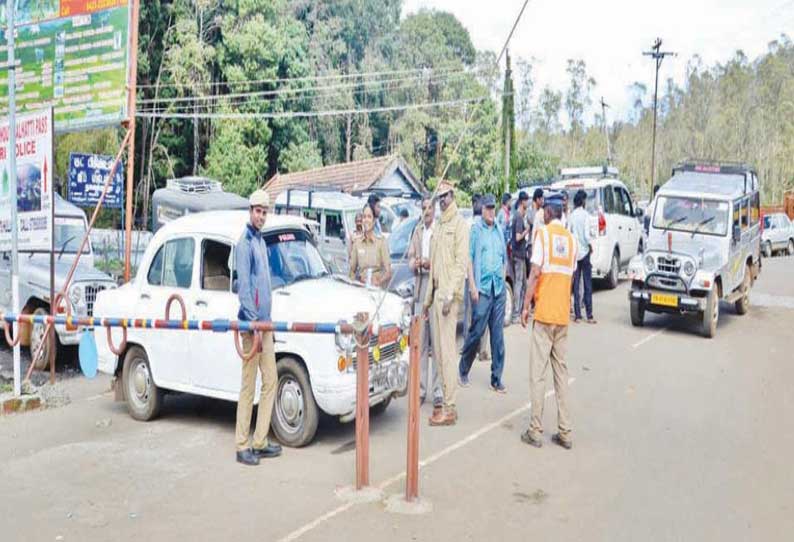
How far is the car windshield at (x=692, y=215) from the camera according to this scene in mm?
13812

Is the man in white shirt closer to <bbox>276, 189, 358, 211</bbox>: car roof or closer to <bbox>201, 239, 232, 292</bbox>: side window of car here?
<bbox>276, 189, 358, 211</bbox>: car roof

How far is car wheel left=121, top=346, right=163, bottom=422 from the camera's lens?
27.2 feet

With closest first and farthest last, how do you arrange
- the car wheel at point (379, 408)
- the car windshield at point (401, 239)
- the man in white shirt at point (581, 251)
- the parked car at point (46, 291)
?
the car wheel at point (379, 408), the parked car at point (46, 291), the car windshield at point (401, 239), the man in white shirt at point (581, 251)

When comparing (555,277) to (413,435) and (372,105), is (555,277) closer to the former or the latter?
(413,435)

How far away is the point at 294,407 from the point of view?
729 centimetres

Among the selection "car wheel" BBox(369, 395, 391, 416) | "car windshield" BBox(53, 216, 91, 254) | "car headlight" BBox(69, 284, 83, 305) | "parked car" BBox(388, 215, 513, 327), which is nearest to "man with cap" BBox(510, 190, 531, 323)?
"parked car" BBox(388, 215, 513, 327)

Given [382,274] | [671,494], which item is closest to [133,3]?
[382,274]

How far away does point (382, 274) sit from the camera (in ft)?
33.1

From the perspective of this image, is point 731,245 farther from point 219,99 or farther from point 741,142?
point 741,142

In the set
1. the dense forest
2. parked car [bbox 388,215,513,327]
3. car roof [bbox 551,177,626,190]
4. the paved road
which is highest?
the dense forest

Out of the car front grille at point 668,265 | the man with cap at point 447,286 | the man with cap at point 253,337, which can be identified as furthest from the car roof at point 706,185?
the man with cap at point 253,337

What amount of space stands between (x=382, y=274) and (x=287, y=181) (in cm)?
2606

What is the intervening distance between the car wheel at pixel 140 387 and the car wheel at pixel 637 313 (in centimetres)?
813

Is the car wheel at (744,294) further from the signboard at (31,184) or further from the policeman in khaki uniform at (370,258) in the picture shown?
the signboard at (31,184)
